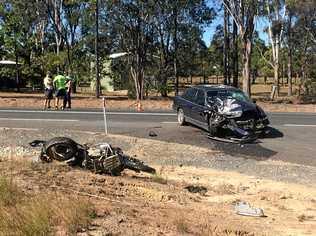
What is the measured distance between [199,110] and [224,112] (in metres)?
1.50

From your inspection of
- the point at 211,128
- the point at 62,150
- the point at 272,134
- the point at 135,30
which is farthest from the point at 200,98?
the point at 135,30

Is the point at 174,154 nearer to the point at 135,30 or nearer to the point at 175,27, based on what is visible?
the point at 135,30

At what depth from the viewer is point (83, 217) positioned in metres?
7.38

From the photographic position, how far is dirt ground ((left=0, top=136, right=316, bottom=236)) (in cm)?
775

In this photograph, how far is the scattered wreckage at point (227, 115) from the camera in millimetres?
18078

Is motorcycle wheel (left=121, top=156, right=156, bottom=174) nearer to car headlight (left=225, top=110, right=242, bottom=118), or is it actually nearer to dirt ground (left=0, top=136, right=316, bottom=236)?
dirt ground (left=0, top=136, right=316, bottom=236)

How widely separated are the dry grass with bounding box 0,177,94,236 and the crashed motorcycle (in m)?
10.3

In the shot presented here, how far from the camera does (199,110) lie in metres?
19.7

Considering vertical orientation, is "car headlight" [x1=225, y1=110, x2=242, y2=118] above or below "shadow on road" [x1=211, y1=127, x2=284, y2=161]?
above

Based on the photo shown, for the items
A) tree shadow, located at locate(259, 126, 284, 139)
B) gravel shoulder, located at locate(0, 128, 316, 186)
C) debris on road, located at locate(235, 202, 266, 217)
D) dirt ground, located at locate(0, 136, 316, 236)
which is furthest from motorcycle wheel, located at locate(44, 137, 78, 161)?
tree shadow, located at locate(259, 126, 284, 139)

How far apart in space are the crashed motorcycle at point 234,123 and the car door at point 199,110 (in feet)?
1.71

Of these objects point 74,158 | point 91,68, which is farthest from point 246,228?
point 91,68

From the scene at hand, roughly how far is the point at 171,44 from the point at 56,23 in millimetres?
9649

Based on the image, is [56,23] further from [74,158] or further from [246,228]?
[246,228]
